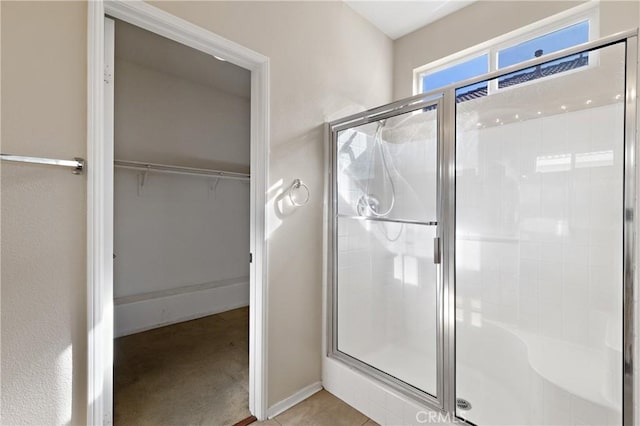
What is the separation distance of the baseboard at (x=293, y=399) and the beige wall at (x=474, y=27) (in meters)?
2.58

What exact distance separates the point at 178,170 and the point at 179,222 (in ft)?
1.91

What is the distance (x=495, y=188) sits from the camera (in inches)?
74.0

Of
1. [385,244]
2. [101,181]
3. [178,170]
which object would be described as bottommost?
[385,244]

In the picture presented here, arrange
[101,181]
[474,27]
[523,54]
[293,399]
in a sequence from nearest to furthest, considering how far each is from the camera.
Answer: [101,181]
[293,399]
[523,54]
[474,27]

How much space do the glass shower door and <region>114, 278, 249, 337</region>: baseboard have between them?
1994 millimetres

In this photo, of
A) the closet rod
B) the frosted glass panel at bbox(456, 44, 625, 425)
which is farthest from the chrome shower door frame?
the closet rod

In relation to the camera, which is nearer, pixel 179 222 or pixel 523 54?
pixel 523 54

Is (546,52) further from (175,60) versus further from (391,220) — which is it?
(175,60)

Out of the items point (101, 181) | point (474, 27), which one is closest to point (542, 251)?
point (474, 27)

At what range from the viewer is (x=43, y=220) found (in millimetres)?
1151

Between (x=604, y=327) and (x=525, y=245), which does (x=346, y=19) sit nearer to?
(x=525, y=245)

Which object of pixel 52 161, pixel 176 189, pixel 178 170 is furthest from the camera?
pixel 176 189

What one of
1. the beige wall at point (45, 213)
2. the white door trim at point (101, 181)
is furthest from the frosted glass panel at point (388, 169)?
the beige wall at point (45, 213)

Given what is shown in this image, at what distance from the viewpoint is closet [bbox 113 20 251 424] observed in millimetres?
2375
